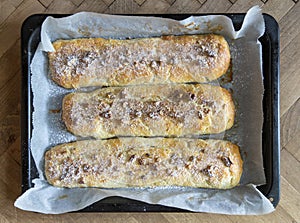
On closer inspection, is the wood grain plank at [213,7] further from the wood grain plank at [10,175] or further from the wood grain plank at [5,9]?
the wood grain plank at [10,175]

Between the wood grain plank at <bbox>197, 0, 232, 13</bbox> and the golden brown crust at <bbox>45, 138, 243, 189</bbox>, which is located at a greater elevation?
the wood grain plank at <bbox>197, 0, 232, 13</bbox>

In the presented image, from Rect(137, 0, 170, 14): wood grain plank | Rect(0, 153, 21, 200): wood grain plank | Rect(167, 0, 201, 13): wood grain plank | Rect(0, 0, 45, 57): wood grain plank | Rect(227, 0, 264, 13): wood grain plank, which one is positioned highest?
Rect(227, 0, 264, 13): wood grain plank

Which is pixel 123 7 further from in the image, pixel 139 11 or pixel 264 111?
pixel 264 111

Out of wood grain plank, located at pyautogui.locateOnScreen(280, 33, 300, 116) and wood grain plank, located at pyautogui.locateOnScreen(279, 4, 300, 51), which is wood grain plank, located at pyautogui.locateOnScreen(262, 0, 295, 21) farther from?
wood grain plank, located at pyautogui.locateOnScreen(280, 33, 300, 116)

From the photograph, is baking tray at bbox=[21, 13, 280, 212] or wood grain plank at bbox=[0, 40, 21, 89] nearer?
baking tray at bbox=[21, 13, 280, 212]

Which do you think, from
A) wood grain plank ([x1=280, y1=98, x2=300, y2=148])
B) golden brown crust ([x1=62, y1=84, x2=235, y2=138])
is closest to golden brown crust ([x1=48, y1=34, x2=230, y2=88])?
golden brown crust ([x1=62, y1=84, x2=235, y2=138])

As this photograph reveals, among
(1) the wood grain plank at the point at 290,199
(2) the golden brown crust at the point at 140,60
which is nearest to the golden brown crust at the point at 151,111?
(2) the golden brown crust at the point at 140,60
